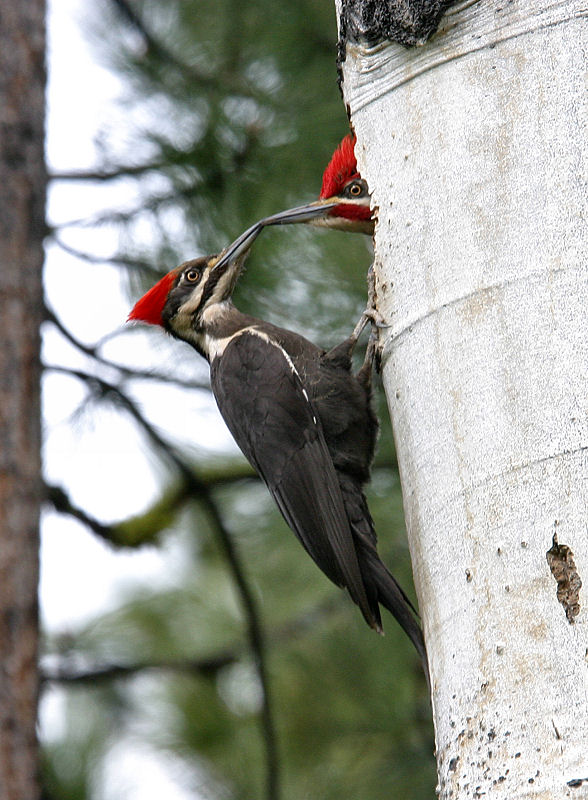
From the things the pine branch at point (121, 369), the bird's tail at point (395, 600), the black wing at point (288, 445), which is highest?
the pine branch at point (121, 369)

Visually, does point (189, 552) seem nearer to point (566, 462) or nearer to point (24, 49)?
point (24, 49)

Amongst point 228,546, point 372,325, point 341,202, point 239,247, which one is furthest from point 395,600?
point 228,546

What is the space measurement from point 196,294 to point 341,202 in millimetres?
630

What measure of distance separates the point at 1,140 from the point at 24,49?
1.19 ft

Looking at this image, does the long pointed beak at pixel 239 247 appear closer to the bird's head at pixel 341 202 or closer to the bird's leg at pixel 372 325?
the bird's head at pixel 341 202

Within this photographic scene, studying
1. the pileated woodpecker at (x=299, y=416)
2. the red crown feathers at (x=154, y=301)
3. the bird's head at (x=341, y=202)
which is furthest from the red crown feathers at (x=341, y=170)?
the red crown feathers at (x=154, y=301)

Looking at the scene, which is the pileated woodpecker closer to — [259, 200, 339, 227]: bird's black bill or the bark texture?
[259, 200, 339, 227]: bird's black bill

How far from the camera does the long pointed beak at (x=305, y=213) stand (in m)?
3.36

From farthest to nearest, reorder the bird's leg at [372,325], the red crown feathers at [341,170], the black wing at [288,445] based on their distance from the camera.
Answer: the red crown feathers at [341,170]
the black wing at [288,445]
the bird's leg at [372,325]

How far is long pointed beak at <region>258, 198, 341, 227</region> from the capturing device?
3358 mm

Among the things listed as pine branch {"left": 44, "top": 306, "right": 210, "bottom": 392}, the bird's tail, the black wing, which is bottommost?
the bird's tail

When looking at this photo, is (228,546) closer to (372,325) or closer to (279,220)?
(279,220)

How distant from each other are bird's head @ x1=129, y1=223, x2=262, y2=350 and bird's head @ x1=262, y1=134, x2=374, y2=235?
0.96 ft

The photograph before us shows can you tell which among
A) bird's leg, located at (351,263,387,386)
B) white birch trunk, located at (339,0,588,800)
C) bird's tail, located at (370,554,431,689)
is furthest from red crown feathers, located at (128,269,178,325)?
white birch trunk, located at (339,0,588,800)
